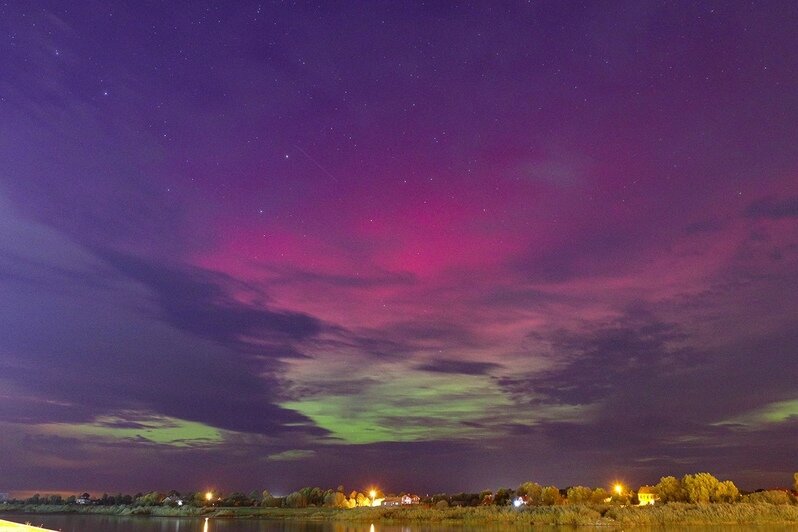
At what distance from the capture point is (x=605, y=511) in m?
107

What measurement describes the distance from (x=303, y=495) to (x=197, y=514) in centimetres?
3798

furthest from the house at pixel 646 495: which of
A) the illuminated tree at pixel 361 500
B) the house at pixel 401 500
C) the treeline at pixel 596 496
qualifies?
the illuminated tree at pixel 361 500

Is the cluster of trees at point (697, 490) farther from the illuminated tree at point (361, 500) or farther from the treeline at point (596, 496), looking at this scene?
the illuminated tree at point (361, 500)

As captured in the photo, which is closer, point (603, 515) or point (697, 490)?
point (603, 515)

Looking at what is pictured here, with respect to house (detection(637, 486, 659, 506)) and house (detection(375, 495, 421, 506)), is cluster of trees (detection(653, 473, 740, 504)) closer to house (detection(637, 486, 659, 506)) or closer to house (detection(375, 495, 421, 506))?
house (detection(637, 486, 659, 506))

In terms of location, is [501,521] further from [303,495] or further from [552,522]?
[303,495]

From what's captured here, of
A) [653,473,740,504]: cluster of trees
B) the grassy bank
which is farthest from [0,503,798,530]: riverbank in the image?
[653,473,740,504]: cluster of trees

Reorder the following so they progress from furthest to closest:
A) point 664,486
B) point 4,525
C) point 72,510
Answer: point 72,510 → point 664,486 → point 4,525

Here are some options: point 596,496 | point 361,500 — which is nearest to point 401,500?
point 361,500

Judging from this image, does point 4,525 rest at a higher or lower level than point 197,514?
higher

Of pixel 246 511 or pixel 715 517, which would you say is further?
pixel 246 511

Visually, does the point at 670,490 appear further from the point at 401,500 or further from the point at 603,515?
the point at 401,500

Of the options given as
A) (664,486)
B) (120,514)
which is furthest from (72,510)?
(664,486)

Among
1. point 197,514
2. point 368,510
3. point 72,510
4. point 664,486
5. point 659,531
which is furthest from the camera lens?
point 72,510
